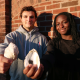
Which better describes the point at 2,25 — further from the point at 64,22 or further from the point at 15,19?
the point at 64,22

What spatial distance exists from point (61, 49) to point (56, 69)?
341 mm

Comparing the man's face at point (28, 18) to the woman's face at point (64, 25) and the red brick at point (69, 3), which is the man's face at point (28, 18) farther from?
the red brick at point (69, 3)

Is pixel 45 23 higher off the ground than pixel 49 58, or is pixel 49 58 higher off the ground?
pixel 45 23

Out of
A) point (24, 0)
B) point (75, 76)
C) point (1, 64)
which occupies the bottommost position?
point (75, 76)

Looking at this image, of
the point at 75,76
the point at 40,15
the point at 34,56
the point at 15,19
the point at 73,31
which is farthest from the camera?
the point at 15,19

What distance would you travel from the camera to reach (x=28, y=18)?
1416 mm

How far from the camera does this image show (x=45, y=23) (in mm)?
1712

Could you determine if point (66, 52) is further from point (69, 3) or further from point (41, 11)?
point (41, 11)

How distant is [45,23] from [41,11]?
300mm

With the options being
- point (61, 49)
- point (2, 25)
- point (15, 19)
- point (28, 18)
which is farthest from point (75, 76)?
point (2, 25)

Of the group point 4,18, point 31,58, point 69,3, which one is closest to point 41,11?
point 69,3

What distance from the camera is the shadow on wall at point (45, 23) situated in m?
1.67

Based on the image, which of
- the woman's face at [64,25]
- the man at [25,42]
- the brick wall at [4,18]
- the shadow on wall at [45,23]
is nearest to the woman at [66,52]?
the woman's face at [64,25]

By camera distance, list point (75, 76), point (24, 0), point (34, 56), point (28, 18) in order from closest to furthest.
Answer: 1. point (34, 56)
2. point (75, 76)
3. point (28, 18)
4. point (24, 0)
